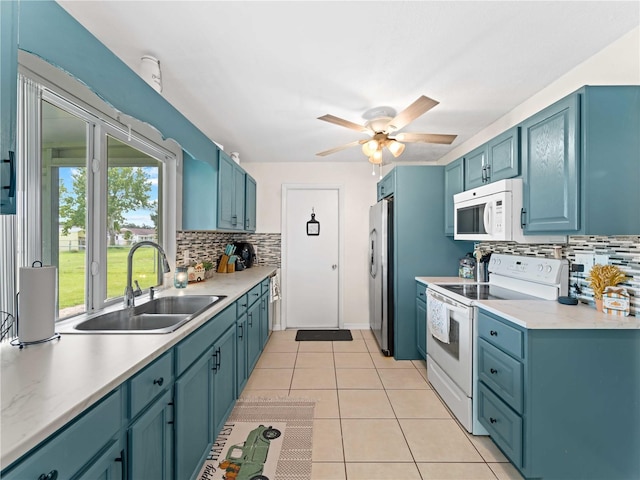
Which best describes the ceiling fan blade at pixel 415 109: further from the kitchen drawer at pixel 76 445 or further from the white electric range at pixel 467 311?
the kitchen drawer at pixel 76 445

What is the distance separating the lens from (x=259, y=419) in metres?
2.22

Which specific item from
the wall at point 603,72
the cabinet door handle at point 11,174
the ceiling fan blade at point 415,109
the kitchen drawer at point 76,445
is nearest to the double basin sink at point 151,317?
the kitchen drawer at point 76,445

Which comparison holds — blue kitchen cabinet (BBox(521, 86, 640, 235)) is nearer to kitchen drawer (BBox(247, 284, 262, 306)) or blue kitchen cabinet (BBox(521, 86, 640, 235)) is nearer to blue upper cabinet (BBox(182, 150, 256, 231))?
kitchen drawer (BBox(247, 284, 262, 306))

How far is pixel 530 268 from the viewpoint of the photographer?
7.29 ft

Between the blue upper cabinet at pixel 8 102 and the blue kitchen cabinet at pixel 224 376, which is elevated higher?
the blue upper cabinet at pixel 8 102

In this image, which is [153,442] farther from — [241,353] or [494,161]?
[494,161]

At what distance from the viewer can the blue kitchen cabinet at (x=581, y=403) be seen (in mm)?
1543

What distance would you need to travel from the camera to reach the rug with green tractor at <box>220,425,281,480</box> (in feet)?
5.64

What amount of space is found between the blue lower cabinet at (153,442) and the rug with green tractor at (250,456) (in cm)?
52

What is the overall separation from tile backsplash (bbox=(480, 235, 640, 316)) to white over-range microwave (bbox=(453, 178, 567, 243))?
12cm

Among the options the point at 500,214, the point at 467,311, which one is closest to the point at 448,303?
the point at 467,311

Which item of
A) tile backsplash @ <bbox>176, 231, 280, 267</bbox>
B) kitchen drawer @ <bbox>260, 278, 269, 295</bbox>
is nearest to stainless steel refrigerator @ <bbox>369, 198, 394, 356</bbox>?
kitchen drawer @ <bbox>260, 278, 269, 295</bbox>

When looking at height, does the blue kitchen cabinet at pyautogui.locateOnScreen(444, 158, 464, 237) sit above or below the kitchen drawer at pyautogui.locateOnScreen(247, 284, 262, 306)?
above

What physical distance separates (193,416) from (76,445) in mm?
792
